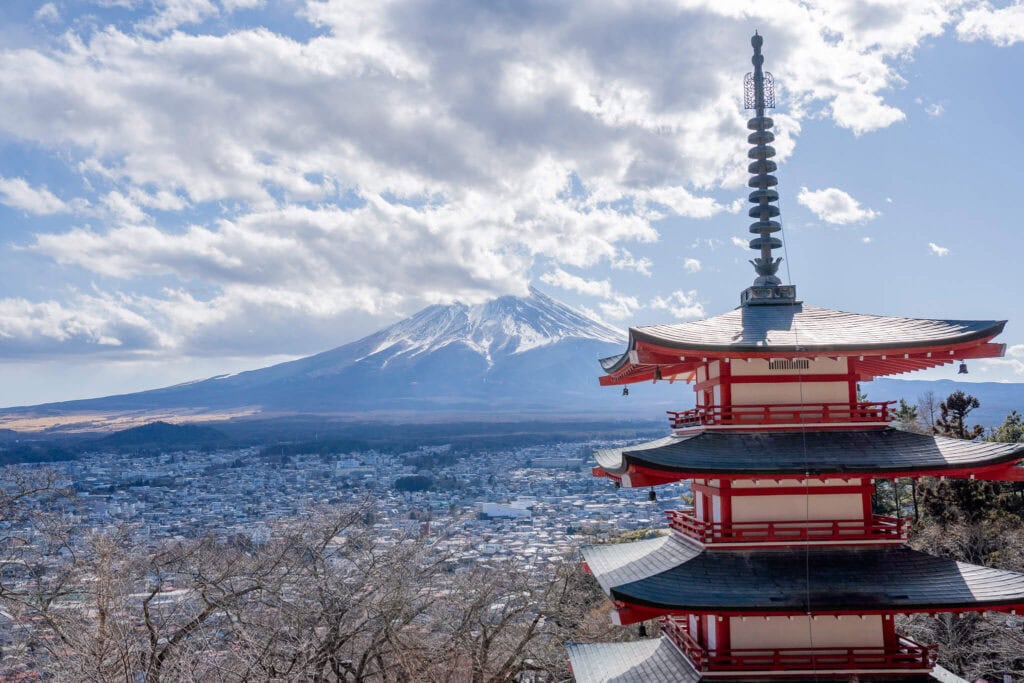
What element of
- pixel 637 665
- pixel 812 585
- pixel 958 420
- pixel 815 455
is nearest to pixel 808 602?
pixel 812 585

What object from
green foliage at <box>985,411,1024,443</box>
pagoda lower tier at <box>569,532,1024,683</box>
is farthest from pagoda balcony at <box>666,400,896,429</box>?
green foliage at <box>985,411,1024,443</box>

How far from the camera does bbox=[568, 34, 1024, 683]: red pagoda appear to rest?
1018 cm

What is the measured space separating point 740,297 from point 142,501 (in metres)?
57.6

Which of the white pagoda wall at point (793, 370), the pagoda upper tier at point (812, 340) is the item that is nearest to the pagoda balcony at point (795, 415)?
the white pagoda wall at point (793, 370)

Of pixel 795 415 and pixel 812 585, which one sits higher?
pixel 795 415

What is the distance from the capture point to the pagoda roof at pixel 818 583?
9.88 metres

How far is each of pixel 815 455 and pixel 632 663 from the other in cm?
470

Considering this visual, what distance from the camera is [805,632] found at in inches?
421

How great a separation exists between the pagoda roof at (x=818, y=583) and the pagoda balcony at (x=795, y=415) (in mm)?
1729

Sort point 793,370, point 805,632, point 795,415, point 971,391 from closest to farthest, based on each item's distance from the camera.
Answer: point 805,632, point 795,415, point 793,370, point 971,391

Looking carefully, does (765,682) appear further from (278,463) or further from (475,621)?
(278,463)

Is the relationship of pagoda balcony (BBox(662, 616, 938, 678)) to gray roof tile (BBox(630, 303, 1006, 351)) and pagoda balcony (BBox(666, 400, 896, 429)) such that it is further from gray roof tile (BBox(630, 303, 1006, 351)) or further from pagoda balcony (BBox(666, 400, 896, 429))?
gray roof tile (BBox(630, 303, 1006, 351))

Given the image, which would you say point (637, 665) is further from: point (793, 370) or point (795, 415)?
point (793, 370)

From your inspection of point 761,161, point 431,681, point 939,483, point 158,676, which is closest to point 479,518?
point 939,483
